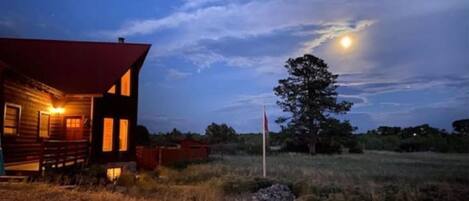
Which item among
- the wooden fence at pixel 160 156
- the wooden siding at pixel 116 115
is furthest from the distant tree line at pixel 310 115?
the wooden siding at pixel 116 115

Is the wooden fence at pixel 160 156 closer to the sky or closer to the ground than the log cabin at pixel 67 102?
closer to the ground

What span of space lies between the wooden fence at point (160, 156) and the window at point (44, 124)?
10.9 meters

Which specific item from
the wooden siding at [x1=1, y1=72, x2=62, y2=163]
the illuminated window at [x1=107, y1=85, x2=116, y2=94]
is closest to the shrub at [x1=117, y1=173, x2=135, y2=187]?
the wooden siding at [x1=1, y1=72, x2=62, y2=163]

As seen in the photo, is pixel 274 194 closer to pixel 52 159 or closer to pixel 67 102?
pixel 52 159

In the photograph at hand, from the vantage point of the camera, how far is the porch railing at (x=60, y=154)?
49.8 ft

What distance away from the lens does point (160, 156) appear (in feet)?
104

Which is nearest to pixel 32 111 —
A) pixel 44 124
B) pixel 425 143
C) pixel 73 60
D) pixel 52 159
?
pixel 44 124

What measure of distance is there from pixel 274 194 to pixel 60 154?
7.33 metres

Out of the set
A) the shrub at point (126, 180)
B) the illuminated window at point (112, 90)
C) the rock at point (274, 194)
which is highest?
the illuminated window at point (112, 90)

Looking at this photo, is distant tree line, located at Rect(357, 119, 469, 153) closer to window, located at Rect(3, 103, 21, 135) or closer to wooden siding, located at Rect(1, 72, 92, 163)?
wooden siding, located at Rect(1, 72, 92, 163)

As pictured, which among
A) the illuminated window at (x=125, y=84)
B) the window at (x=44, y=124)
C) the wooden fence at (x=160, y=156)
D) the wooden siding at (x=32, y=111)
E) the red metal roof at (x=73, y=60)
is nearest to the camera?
the wooden siding at (x=32, y=111)

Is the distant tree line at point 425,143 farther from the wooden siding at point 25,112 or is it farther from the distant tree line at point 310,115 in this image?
the wooden siding at point 25,112

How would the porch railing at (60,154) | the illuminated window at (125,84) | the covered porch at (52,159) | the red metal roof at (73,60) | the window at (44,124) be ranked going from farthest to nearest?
the illuminated window at (125,84), the red metal roof at (73,60), the window at (44,124), the porch railing at (60,154), the covered porch at (52,159)

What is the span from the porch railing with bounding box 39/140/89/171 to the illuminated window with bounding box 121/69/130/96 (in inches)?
199
